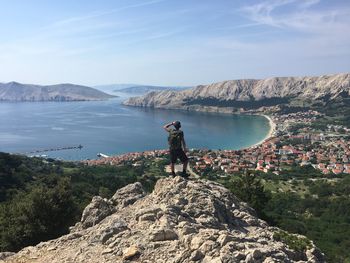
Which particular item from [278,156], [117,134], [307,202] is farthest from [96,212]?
[117,134]

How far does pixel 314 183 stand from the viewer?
230ft

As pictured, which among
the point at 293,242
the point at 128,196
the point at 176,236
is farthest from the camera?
the point at 128,196

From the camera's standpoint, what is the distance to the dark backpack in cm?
1320

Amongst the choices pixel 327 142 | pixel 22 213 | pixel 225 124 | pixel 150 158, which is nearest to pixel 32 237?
pixel 22 213

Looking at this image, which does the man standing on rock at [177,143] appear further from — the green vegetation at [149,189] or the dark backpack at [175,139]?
the green vegetation at [149,189]

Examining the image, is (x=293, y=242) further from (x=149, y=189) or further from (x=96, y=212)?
(x=149, y=189)

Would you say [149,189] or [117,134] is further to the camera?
[117,134]

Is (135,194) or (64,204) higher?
(135,194)

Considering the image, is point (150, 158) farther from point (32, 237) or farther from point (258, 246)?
point (258, 246)

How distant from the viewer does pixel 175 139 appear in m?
13.2

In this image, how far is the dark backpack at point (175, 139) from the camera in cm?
→ 1320

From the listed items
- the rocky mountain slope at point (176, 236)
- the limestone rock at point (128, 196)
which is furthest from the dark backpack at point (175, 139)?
the limestone rock at point (128, 196)

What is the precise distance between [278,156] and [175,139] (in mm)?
87619

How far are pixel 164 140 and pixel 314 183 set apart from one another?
6883 cm
